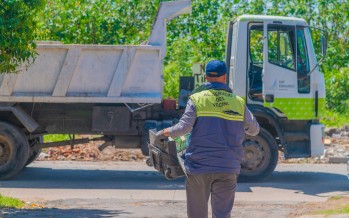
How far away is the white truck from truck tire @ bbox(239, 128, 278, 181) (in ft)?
0.06

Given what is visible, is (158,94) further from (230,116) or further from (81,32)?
(81,32)

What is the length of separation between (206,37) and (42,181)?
1047 centimetres

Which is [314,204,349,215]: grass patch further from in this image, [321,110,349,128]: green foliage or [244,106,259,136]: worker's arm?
[321,110,349,128]: green foliage

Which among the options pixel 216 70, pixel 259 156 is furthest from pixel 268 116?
pixel 216 70

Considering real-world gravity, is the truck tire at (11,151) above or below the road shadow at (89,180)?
above

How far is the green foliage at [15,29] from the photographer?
34.1ft

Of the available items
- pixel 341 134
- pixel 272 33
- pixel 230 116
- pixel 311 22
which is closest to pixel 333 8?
pixel 311 22

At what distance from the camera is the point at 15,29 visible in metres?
10.5

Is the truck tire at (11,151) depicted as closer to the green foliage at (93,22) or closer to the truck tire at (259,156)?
the truck tire at (259,156)

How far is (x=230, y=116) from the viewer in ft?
24.3

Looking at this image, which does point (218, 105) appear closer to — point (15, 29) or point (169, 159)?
point (169, 159)

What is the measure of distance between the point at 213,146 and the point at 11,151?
739 cm

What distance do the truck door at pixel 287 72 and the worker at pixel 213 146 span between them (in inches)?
270

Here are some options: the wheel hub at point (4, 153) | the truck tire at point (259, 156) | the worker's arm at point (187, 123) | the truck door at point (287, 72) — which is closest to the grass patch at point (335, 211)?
the truck tire at point (259, 156)
